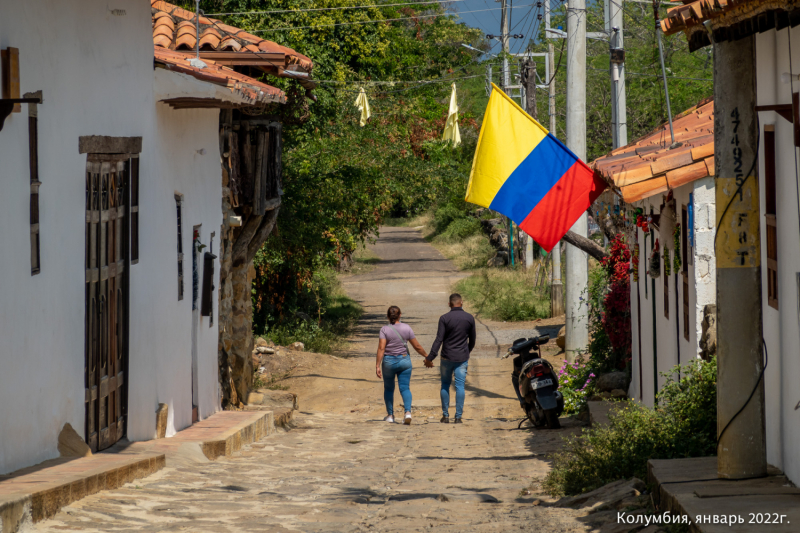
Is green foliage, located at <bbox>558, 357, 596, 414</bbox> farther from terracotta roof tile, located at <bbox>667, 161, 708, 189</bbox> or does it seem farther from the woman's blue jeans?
terracotta roof tile, located at <bbox>667, 161, 708, 189</bbox>

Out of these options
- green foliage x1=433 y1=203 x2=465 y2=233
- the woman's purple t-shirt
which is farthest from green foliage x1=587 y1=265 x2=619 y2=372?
green foliage x1=433 y1=203 x2=465 y2=233

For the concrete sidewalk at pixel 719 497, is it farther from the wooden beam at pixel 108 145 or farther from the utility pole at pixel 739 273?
the wooden beam at pixel 108 145

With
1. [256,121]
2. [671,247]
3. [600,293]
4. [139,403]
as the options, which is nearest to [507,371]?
[600,293]

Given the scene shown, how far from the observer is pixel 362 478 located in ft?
26.9

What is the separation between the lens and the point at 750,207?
549 centimetres

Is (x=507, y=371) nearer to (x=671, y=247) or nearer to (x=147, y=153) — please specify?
(x=671, y=247)

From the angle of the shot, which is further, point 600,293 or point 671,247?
point 600,293

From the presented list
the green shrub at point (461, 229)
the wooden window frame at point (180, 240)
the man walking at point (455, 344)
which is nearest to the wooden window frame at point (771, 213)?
the wooden window frame at point (180, 240)

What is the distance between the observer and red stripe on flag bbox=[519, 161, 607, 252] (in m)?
9.13

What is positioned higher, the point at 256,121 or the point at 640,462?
the point at 256,121

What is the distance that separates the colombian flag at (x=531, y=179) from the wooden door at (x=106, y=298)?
11.2 ft

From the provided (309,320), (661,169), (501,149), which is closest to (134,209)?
(501,149)

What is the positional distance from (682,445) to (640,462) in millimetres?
332

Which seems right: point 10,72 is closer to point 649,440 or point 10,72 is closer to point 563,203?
point 649,440
